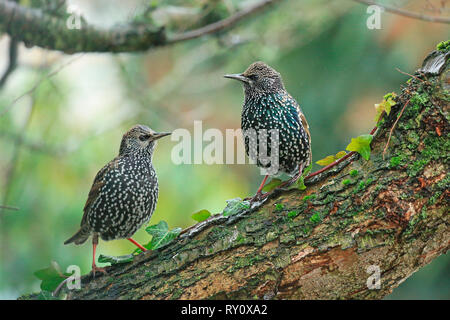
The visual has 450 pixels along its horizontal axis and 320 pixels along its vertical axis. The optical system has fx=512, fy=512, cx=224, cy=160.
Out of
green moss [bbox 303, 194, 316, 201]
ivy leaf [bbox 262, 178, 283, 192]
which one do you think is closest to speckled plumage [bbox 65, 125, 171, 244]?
ivy leaf [bbox 262, 178, 283, 192]

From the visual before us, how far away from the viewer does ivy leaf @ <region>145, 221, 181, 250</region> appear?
334 centimetres

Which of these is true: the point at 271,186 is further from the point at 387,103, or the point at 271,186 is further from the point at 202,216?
the point at 387,103

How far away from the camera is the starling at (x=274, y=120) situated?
3809 mm

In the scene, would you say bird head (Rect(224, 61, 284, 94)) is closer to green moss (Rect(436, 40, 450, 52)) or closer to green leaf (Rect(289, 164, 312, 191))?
green leaf (Rect(289, 164, 312, 191))

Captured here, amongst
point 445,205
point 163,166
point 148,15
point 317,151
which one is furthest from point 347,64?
point 445,205

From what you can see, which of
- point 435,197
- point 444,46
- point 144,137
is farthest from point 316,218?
point 144,137

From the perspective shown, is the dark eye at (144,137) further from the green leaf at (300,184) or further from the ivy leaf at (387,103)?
the ivy leaf at (387,103)

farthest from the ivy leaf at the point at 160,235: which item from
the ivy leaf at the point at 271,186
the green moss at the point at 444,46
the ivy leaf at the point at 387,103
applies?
the green moss at the point at 444,46

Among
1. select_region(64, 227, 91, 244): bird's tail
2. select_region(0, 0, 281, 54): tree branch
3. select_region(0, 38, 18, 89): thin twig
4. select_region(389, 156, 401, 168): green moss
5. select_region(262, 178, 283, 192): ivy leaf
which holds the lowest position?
select_region(389, 156, 401, 168): green moss

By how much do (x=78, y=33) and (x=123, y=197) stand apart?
5.51ft

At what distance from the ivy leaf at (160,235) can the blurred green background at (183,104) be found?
1.45 meters

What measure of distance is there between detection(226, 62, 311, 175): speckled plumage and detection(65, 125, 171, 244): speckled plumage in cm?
77

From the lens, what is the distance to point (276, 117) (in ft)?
12.6

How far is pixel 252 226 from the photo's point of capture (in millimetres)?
3168
